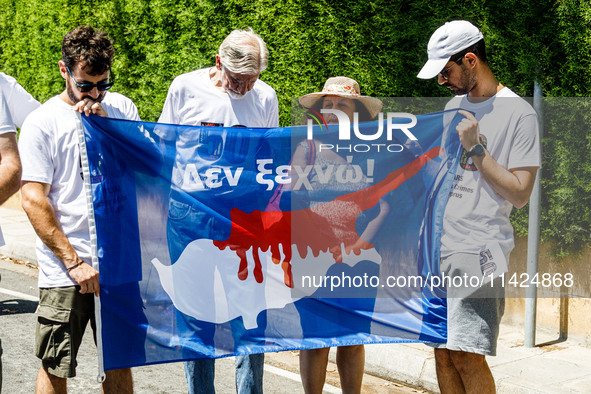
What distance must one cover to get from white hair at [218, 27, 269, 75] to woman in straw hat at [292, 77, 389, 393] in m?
0.48

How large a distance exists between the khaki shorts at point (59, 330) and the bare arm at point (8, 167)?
505 millimetres

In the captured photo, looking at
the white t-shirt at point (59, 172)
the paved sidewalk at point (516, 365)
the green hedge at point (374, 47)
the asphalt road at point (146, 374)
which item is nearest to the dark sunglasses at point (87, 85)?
the white t-shirt at point (59, 172)

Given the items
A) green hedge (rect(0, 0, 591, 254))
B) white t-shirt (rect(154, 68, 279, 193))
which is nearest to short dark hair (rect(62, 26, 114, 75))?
white t-shirt (rect(154, 68, 279, 193))

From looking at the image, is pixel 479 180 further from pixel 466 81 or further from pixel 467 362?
pixel 467 362

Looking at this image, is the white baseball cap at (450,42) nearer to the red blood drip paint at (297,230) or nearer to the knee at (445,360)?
the red blood drip paint at (297,230)

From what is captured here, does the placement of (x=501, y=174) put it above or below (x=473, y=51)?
below

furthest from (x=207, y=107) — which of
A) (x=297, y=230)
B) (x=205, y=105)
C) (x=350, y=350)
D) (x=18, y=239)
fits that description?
(x=18, y=239)

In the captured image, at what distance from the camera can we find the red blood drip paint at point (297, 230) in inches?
152

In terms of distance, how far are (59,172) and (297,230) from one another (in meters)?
1.23

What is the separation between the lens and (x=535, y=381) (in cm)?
502

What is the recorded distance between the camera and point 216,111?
3.99 meters

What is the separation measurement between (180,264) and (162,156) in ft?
1.83

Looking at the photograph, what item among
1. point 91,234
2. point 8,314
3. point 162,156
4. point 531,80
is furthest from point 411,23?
point 8,314

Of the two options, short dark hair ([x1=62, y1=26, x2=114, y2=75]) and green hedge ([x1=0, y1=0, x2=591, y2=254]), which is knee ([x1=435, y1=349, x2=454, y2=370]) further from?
green hedge ([x1=0, y1=0, x2=591, y2=254])
